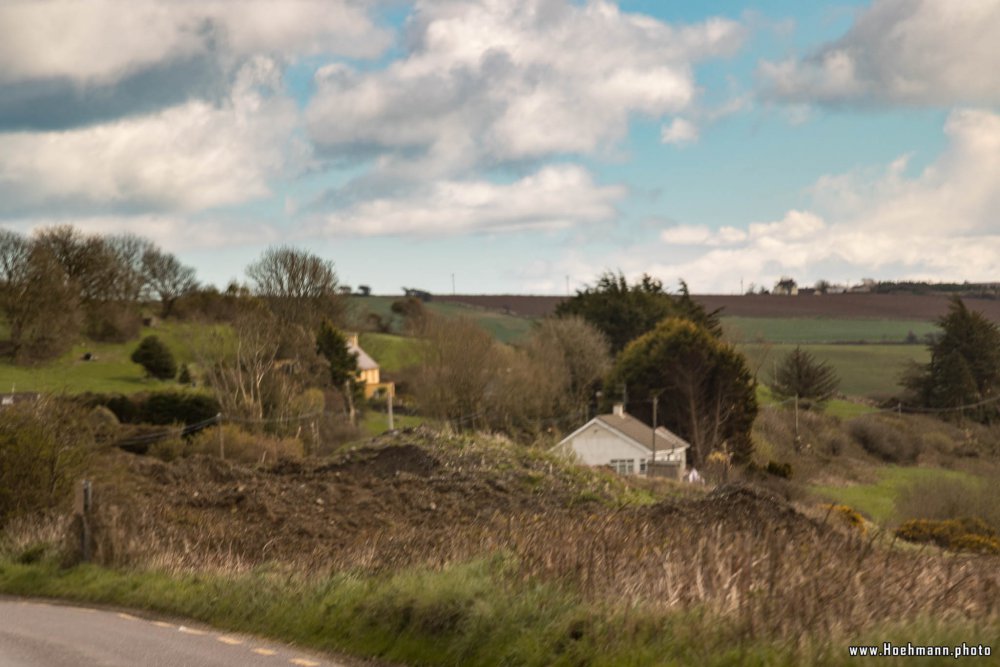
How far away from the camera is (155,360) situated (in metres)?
95.6

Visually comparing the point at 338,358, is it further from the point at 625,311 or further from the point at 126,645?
the point at 126,645

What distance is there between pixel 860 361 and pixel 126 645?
126 meters

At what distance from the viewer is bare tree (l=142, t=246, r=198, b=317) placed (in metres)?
119

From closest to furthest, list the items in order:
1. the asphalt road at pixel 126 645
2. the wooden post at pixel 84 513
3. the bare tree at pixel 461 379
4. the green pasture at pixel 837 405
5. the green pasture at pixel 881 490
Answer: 1. the asphalt road at pixel 126 645
2. the wooden post at pixel 84 513
3. the green pasture at pixel 881 490
4. the bare tree at pixel 461 379
5. the green pasture at pixel 837 405

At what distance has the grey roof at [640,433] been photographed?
8194cm

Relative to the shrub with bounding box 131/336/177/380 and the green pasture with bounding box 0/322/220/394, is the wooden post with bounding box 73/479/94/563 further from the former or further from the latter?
the shrub with bounding box 131/336/177/380

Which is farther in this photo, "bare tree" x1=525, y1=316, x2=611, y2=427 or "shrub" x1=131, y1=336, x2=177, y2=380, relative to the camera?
"shrub" x1=131, y1=336, x2=177, y2=380

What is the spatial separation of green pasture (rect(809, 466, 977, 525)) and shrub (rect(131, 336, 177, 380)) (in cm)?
4672

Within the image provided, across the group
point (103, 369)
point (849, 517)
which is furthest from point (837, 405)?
point (849, 517)

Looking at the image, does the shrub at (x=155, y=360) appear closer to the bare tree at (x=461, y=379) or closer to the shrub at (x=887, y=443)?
the bare tree at (x=461, y=379)

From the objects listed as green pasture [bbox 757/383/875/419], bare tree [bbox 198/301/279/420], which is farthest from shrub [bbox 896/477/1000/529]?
green pasture [bbox 757/383/875/419]

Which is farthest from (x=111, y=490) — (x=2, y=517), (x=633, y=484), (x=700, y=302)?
(x=700, y=302)

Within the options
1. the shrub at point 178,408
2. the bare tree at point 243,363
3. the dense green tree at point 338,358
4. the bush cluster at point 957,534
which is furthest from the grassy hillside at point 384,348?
the bush cluster at point 957,534

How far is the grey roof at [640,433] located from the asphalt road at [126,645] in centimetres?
6561
